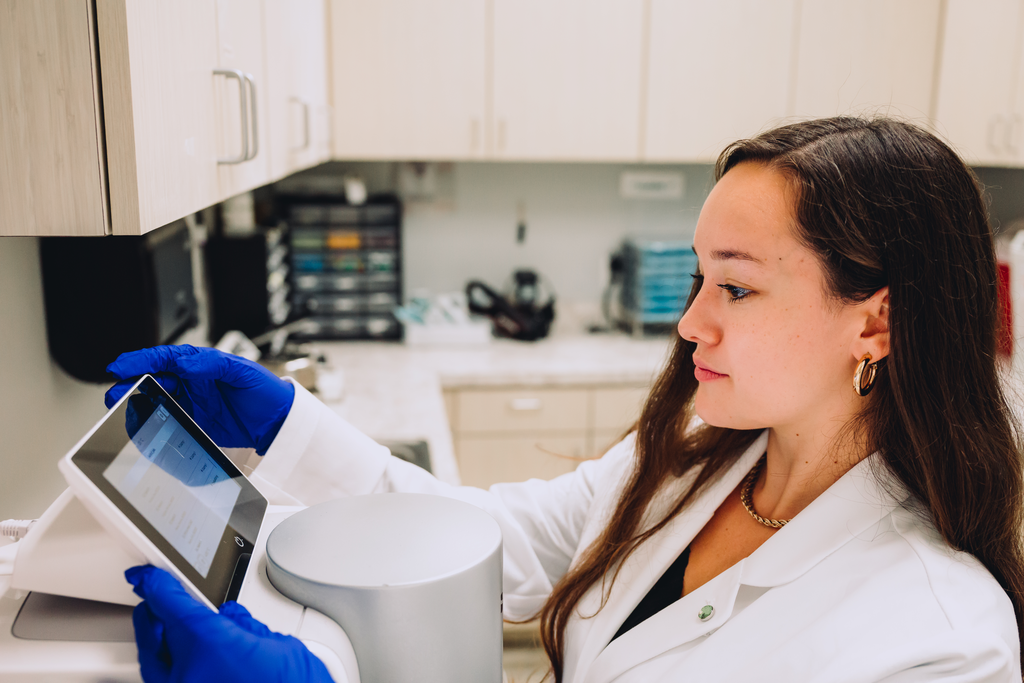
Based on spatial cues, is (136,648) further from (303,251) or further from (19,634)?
(303,251)

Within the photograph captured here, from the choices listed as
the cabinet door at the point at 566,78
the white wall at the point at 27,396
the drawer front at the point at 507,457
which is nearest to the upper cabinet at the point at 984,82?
the cabinet door at the point at 566,78

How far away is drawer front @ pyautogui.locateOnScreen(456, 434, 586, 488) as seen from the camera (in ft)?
8.13

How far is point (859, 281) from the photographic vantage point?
85 centimetres

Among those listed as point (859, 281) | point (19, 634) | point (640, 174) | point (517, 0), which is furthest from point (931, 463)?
point (640, 174)

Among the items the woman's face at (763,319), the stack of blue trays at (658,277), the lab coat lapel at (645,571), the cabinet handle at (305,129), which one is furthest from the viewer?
the stack of blue trays at (658,277)

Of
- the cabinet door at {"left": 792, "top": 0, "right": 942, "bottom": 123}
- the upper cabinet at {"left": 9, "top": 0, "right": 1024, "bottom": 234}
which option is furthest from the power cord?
the cabinet door at {"left": 792, "top": 0, "right": 942, "bottom": 123}

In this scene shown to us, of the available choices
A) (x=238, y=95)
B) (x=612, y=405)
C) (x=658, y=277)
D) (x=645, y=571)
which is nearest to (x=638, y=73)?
(x=658, y=277)

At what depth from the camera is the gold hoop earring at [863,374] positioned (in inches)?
35.0

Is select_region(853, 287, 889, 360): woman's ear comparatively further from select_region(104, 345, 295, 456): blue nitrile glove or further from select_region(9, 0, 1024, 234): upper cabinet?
select_region(9, 0, 1024, 234): upper cabinet

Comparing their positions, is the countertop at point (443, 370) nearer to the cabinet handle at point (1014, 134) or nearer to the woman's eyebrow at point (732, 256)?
the woman's eyebrow at point (732, 256)

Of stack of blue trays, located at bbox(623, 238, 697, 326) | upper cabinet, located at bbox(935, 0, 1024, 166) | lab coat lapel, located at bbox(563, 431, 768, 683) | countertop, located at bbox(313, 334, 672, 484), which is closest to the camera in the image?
lab coat lapel, located at bbox(563, 431, 768, 683)

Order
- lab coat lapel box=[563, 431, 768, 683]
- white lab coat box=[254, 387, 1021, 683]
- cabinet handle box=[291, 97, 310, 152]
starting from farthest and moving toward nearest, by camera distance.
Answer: cabinet handle box=[291, 97, 310, 152] < lab coat lapel box=[563, 431, 768, 683] < white lab coat box=[254, 387, 1021, 683]

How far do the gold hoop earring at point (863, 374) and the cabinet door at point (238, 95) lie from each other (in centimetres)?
77

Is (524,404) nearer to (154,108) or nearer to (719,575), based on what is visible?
(719,575)
